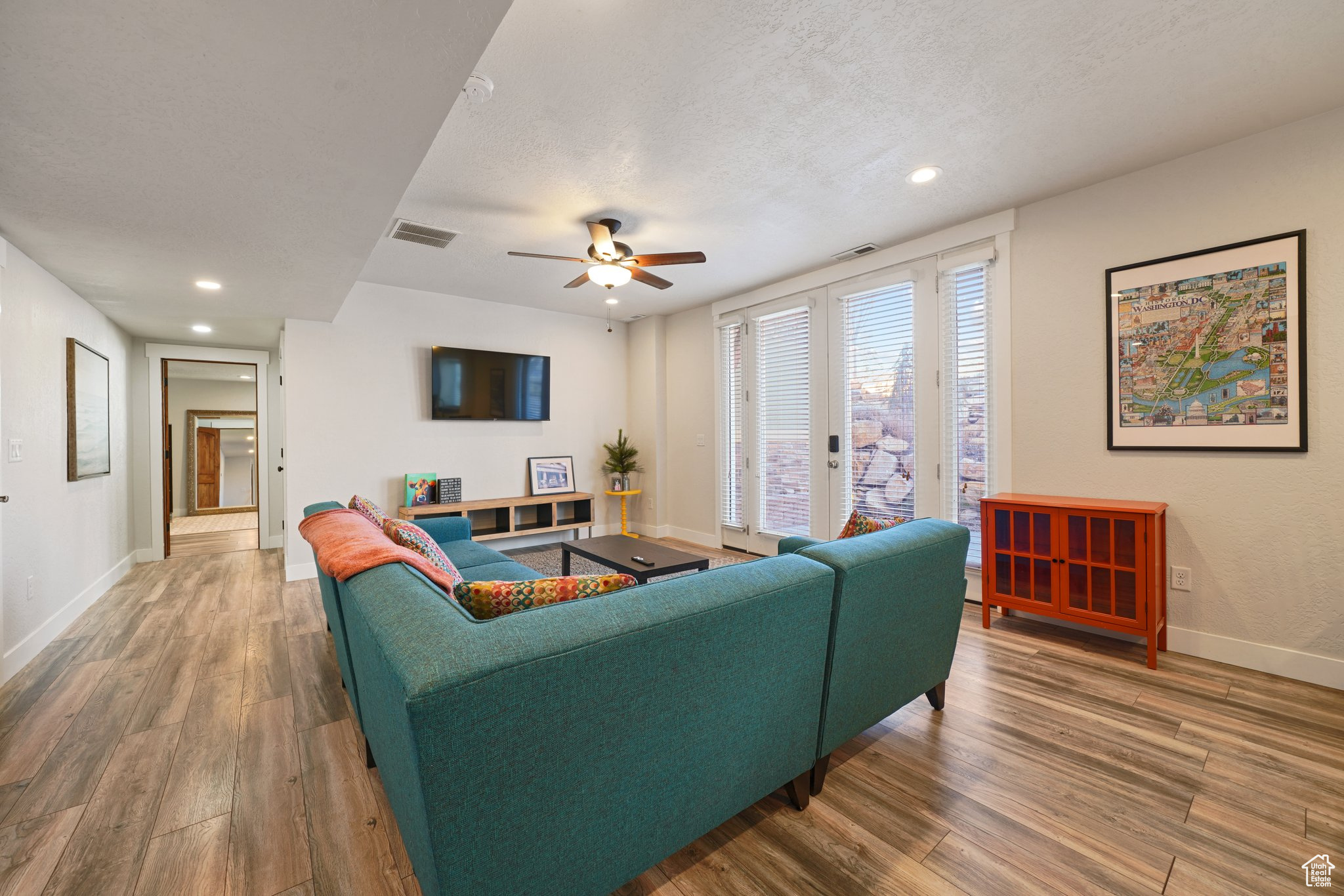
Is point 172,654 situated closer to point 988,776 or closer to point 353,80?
point 353,80

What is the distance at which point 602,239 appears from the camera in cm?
318

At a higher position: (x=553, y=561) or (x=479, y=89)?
(x=479, y=89)

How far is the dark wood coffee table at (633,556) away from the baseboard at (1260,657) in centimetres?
239

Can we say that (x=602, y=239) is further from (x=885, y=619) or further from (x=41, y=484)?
(x=41, y=484)

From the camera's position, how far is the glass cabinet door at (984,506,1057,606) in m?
2.88

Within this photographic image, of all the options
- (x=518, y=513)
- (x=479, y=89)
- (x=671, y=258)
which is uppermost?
(x=479, y=89)

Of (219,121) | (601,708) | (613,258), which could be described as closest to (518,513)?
(613,258)

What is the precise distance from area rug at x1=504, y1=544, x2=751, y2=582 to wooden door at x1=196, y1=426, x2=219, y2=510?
6971mm

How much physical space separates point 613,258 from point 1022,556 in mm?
2888

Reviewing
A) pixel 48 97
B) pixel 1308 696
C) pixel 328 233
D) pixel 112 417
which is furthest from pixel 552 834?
pixel 112 417

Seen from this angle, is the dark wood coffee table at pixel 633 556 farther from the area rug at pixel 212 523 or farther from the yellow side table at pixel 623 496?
the area rug at pixel 212 523

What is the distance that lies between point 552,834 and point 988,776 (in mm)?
1473

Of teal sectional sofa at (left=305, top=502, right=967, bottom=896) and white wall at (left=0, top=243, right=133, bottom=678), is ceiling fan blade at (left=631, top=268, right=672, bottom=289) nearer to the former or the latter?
teal sectional sofa at (left=305, top=502, right=967, bottom=896)

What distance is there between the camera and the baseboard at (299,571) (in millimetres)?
4266
